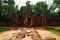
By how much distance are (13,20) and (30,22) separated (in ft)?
11.8

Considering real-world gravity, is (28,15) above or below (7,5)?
below

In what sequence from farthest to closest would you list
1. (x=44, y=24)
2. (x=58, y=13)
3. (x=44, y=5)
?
1. (x=44, y=5)
2. (x=58, y=13)
3. (x=44, y=24)

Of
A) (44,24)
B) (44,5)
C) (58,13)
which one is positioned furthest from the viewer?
(44,5)

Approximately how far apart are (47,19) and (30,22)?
364cm

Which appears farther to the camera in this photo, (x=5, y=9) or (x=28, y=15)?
(x=5, y=9)

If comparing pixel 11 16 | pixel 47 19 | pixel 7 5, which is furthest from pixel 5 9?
pixel 47 19

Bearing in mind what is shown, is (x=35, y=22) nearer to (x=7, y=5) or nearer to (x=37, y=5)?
(x=7, y=5)

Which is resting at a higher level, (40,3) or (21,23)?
(40,3)

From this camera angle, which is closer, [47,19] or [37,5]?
[47,19]

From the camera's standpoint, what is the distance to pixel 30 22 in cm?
3325

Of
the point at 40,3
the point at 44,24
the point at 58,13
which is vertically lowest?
the point at 44,24

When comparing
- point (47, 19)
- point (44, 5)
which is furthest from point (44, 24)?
Answer: point (44, 5)

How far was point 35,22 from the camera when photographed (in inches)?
1299

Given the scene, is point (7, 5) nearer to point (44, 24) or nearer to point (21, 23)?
point (21, 23)
